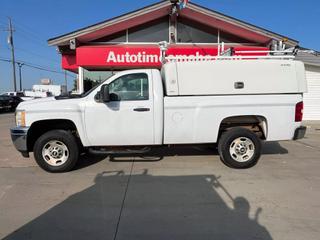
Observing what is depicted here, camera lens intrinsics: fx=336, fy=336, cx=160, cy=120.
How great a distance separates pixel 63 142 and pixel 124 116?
1.33m

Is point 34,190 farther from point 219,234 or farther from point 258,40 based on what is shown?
point 258,40

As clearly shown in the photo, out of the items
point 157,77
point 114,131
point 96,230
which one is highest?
point 157,77

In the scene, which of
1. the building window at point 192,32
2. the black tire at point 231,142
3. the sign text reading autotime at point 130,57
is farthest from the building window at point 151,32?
the black tire at point 231,142

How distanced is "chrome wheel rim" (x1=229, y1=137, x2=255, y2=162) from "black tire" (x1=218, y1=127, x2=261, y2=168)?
0.10ft

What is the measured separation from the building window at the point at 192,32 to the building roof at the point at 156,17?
533 mm

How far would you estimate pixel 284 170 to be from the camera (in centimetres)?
696

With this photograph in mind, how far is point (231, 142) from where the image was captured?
23.0 ft

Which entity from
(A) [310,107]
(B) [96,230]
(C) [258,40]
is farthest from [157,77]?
(A) [310,107]

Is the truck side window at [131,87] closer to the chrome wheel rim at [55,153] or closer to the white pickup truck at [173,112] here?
the white pickup truck at [173,112]

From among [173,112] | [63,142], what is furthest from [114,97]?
[63,142]

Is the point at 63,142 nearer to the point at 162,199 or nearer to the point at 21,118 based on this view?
the point at 21,118

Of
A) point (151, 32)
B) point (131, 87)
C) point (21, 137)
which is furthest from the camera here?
point (151, 32)

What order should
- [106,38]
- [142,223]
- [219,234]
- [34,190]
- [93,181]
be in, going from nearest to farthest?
[219,234] → [142,223] → [34,190] → [93,181] → [106,38]

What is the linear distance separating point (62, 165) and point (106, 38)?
8.73m
